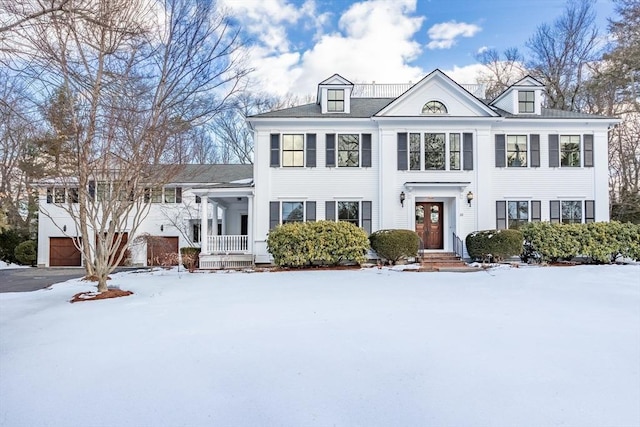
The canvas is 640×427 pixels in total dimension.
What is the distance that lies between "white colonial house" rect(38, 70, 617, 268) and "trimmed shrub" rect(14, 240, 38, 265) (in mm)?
12026

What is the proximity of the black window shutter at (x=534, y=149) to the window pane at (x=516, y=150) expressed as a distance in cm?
22

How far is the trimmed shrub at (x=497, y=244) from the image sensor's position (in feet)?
44.8

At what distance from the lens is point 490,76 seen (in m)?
28.1

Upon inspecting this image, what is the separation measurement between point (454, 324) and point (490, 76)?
26518 millimetres

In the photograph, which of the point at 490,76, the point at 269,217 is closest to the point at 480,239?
the point at 269,217

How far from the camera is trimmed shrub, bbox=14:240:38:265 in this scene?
20.9m

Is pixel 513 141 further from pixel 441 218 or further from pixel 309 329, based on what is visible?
pixel 309 329

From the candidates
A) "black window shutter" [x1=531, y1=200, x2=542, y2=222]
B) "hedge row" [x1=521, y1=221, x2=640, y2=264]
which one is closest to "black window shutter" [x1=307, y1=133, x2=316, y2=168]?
"hedge row" [x1=521, y1=221, x2=640, y2=264]

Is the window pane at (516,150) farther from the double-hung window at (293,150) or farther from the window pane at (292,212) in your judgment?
the window pane at (292,212)

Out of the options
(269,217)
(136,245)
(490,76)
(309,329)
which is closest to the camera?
(309,329)

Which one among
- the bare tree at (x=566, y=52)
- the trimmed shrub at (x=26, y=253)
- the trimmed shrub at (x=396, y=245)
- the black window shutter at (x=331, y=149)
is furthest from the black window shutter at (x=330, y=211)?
the bare tree at (x=566, y=52)

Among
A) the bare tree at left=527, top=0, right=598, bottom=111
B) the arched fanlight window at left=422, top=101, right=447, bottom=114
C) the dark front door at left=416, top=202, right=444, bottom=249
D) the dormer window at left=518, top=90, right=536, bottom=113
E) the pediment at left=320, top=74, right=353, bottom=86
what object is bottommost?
the dark front door at left=416, top=202, right=444, bottom=249

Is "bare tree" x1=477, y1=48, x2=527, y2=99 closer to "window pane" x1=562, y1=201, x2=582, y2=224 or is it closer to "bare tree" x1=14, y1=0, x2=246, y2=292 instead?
"window pane" x1=562, y1=201, x2=582, y2=224

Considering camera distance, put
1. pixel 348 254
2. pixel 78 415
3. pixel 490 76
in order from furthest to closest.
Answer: pixel 490 76 → pixel 348 254 → pixel 78 415
